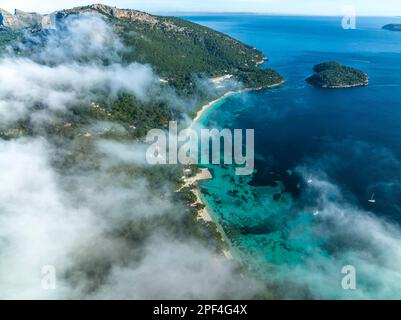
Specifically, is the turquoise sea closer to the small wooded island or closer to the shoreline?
the shoreline

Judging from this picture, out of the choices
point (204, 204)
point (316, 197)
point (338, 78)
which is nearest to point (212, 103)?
point (338, 78)

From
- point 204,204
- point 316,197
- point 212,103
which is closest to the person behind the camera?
point 204,204

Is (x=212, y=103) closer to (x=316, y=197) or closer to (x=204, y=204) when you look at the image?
(x=204, y=204)

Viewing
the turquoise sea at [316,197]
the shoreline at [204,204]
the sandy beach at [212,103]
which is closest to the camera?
the turquoise sea at [316,197]

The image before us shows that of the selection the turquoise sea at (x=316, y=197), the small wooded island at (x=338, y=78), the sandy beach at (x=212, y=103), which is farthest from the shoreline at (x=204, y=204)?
the small wooded island at (x=338, y=78)

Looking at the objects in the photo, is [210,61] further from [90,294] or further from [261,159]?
[90,294]

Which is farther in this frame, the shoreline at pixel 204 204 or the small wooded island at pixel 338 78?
the small wooded island at pixel 338 78

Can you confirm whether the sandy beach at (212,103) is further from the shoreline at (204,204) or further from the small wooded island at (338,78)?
the small wooded island at (338,78)

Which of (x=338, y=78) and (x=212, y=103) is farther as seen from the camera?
(x=338, y=78)
